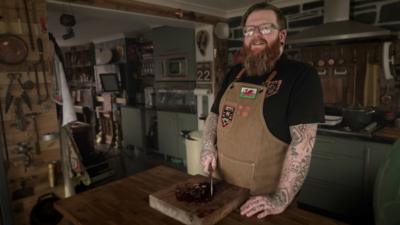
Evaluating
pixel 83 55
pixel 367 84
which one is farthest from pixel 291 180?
pixel 83 55

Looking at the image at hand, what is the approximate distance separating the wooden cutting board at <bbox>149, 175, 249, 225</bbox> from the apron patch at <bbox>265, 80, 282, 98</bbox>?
0.40 metres

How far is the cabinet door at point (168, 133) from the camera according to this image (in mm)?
3938

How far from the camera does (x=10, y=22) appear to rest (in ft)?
5.66

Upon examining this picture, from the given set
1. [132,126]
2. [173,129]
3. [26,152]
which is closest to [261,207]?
[26,152]

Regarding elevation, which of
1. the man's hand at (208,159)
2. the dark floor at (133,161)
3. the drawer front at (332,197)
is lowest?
the dark floor at (133,161)

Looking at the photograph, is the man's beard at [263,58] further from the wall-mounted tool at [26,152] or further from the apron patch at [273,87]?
the wall-mounted tool at [26,152]

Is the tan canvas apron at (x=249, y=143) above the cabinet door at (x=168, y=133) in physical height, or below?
above

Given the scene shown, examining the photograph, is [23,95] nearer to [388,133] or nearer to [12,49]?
[12,49]

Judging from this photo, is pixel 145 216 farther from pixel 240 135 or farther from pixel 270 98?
pixel 270 98

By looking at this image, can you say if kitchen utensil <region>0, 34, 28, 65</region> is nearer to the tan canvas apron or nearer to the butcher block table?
the butcher block table

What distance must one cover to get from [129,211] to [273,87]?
0.74 metres

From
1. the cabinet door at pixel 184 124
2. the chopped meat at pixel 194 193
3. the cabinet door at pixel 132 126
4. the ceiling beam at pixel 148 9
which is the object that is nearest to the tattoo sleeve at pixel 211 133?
the chopped meat at pixel 194 193

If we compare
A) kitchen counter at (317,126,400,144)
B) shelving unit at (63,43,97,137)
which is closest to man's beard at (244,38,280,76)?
A: kitchen counter at (317,126,400,144)

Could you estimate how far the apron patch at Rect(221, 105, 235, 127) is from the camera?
1209mm
